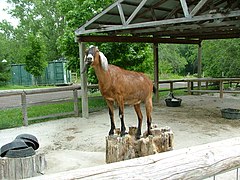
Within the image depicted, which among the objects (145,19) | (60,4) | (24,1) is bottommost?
(145,19)

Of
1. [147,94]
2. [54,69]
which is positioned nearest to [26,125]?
[147,94]

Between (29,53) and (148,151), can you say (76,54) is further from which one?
(29,53)

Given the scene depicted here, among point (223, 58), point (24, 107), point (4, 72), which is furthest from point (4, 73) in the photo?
point (24, 107)

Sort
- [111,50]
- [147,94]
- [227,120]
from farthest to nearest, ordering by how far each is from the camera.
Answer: [111,50]
[227,120]
[147,94]

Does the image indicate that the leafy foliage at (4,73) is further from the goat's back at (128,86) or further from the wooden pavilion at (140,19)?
the goat's back at (128,86)

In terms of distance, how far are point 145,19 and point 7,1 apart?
27549mm

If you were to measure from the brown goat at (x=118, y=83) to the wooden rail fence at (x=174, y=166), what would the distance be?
2762 mm

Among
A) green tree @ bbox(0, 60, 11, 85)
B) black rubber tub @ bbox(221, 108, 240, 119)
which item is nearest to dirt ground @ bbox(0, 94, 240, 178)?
black rubber tub @ bbox(221, 108, 240, 119)

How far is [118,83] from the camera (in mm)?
4438

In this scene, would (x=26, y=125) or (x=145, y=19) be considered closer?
(x=26, y=125)

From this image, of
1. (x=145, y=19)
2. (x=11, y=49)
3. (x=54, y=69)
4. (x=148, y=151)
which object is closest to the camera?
(x=148, y=151)

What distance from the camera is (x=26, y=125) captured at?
26.1 feet

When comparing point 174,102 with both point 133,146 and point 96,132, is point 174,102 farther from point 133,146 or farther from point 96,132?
point 133,146

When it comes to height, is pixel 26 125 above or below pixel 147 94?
below
